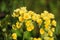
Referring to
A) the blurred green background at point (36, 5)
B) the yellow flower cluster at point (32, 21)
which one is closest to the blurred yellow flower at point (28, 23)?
the yellow flower cluster at point (32, 21)

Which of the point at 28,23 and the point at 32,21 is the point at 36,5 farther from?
the point at 28,23

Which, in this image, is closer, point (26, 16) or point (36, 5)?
point (26, 16)

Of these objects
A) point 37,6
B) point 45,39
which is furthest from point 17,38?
point 37,6

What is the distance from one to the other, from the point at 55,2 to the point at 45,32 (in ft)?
2.83

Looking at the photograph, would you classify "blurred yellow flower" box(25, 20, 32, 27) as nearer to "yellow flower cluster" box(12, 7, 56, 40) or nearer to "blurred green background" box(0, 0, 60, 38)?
"yellow flower cluster" box(12, 7, 56, 40)

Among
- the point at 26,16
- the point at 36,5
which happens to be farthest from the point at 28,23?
the point at 36,5

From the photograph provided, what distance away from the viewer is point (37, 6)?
11.3ft

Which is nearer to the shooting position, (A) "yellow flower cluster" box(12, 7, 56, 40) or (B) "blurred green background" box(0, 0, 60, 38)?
(A) "yellow flower cluster" box(12, 7, 56, 40)

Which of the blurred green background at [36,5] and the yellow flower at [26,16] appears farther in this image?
the blurred green background at [36,5]

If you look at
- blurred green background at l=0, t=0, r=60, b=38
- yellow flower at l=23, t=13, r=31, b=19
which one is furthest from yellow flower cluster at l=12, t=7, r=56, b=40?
blurred green background at l=0, t=0, r=60, b=38

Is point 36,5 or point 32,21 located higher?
point 36,5

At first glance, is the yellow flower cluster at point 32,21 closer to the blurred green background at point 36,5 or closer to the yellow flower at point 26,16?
the yellow flower at point 26,16

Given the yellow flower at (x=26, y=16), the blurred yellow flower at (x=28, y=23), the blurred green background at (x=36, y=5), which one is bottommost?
the blurred yellow flower at (x=28, y=23)

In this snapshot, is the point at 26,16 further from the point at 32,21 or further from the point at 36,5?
the point at 36,5
